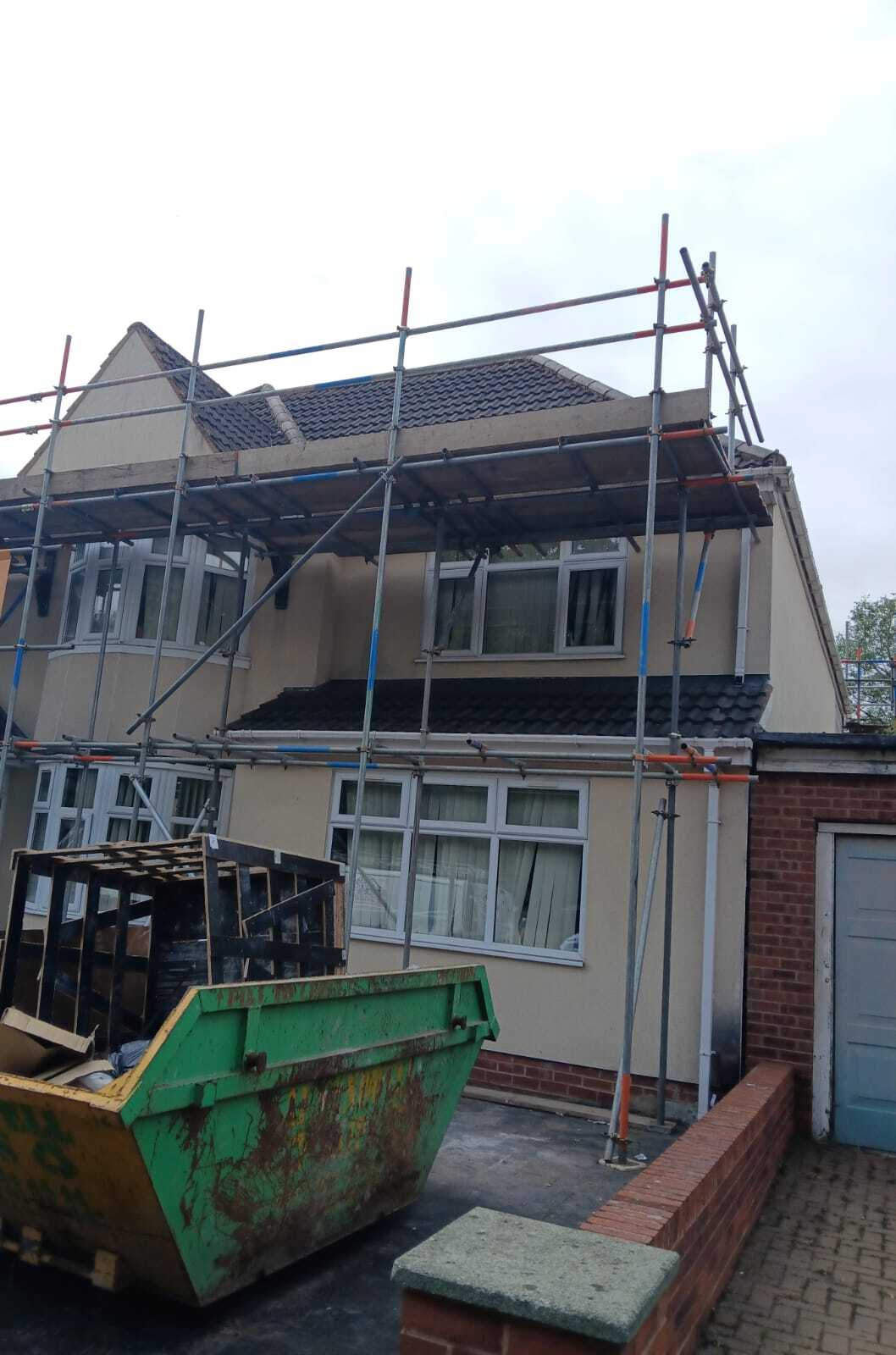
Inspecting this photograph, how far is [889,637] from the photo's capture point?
4003 centimetres

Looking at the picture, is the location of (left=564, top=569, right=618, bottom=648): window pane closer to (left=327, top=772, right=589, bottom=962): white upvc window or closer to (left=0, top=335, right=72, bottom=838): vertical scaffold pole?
(left=327, top=772, right=589, bottom=962): white upvc window

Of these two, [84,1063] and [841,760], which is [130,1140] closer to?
[84,1063]

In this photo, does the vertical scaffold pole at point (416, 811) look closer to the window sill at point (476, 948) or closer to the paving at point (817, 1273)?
the window sill at point (476, 948)

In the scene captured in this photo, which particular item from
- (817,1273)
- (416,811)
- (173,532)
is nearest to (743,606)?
(416,811)

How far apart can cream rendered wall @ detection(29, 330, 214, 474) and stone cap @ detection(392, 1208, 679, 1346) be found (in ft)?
34.6

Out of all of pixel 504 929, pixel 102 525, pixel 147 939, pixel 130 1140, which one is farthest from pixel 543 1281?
pixel 102 525

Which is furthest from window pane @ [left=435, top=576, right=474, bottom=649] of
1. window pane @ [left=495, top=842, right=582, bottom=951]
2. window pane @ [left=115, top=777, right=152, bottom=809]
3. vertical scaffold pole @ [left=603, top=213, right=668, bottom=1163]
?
vertical scaffold pole @ [left=603, top=213, right=668, bottom=1163]

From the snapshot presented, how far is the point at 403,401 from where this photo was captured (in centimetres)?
1348

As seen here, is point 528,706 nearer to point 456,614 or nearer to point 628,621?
point 628,621

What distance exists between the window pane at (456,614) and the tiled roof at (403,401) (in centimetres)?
195

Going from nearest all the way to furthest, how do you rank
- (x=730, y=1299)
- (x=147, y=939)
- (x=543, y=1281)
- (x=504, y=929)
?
(x=543, y=1281)
(x=730, y=1299)
(x=147, y=939)
(x=504, y=929)

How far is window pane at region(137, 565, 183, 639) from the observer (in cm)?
1185

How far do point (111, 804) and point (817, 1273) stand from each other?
27.5ft

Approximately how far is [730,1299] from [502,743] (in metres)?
5.32
